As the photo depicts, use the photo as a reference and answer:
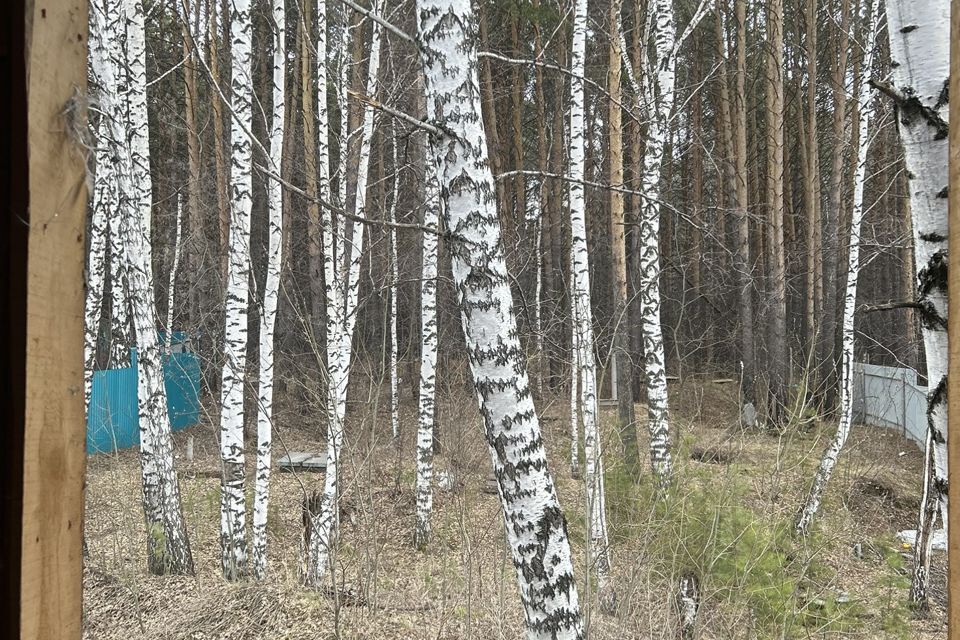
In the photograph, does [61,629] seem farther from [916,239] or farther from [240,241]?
[240,241]

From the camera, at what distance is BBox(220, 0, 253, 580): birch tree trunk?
554 cm

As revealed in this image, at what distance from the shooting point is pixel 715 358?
2070 centimetres

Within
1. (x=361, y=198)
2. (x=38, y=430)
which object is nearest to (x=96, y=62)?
(x=361, y=198)

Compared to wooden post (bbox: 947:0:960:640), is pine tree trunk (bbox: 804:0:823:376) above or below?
above

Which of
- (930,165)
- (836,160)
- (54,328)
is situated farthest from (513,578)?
(836,160)

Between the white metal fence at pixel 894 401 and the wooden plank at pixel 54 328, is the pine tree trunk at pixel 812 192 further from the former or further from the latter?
the wooden plank at pixel 54 328

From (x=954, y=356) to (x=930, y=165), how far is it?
72 centimetres

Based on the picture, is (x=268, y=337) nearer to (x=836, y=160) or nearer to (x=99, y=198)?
(x=99, y=198)

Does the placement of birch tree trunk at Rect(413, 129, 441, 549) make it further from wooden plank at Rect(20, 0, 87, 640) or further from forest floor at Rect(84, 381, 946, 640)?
wooden plank at Rect(20, 0, 87, 640)

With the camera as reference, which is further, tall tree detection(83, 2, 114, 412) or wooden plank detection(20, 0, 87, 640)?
tall tree detection(83, 2, 114, 412)

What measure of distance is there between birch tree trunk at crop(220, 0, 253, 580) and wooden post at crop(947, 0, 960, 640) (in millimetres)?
5076

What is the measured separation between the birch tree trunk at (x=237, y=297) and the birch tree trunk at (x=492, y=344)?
3233 millimetres

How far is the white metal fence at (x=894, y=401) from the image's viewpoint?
475 inches

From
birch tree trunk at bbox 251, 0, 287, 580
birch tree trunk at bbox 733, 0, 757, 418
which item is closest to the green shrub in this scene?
birch tree trunk at bbox 251, 0, 287, 580
